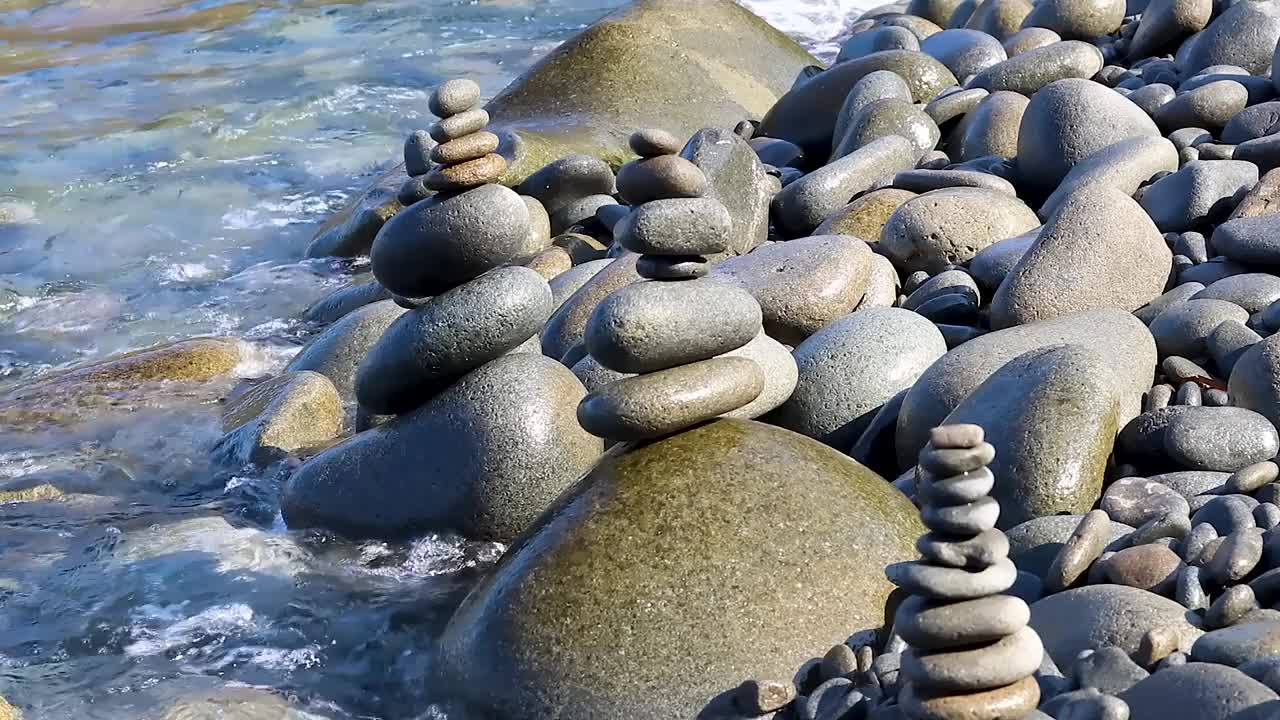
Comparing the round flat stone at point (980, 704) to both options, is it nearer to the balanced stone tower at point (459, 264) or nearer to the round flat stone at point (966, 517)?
the round flat stone at point (966, 517)

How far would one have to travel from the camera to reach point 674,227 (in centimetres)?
421

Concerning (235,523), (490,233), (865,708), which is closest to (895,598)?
(865,708)

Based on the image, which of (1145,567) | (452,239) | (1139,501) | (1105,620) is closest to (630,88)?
(452,239)

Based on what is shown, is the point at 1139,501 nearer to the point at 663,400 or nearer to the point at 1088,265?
the point at 663,400

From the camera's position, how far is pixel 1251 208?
5914 millimetres

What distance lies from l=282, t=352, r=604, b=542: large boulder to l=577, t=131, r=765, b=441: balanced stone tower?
62cm

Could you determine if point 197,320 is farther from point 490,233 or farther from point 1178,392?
point 1178,392

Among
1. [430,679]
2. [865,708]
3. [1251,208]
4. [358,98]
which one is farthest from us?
[358,98]

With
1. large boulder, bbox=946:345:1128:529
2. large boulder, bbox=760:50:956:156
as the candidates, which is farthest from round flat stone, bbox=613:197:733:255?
large boulder, bbox=760:50:956:156

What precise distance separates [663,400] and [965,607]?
1.64 meters

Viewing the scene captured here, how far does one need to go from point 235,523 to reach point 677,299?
2.22 m

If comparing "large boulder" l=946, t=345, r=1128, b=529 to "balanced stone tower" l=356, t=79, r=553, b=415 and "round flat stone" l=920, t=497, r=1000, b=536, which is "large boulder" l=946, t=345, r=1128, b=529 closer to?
"balanced stone tower" l=356, t=79, r=553, b=415

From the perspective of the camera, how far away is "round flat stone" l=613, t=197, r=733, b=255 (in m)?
4.20

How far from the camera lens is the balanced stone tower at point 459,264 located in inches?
188
